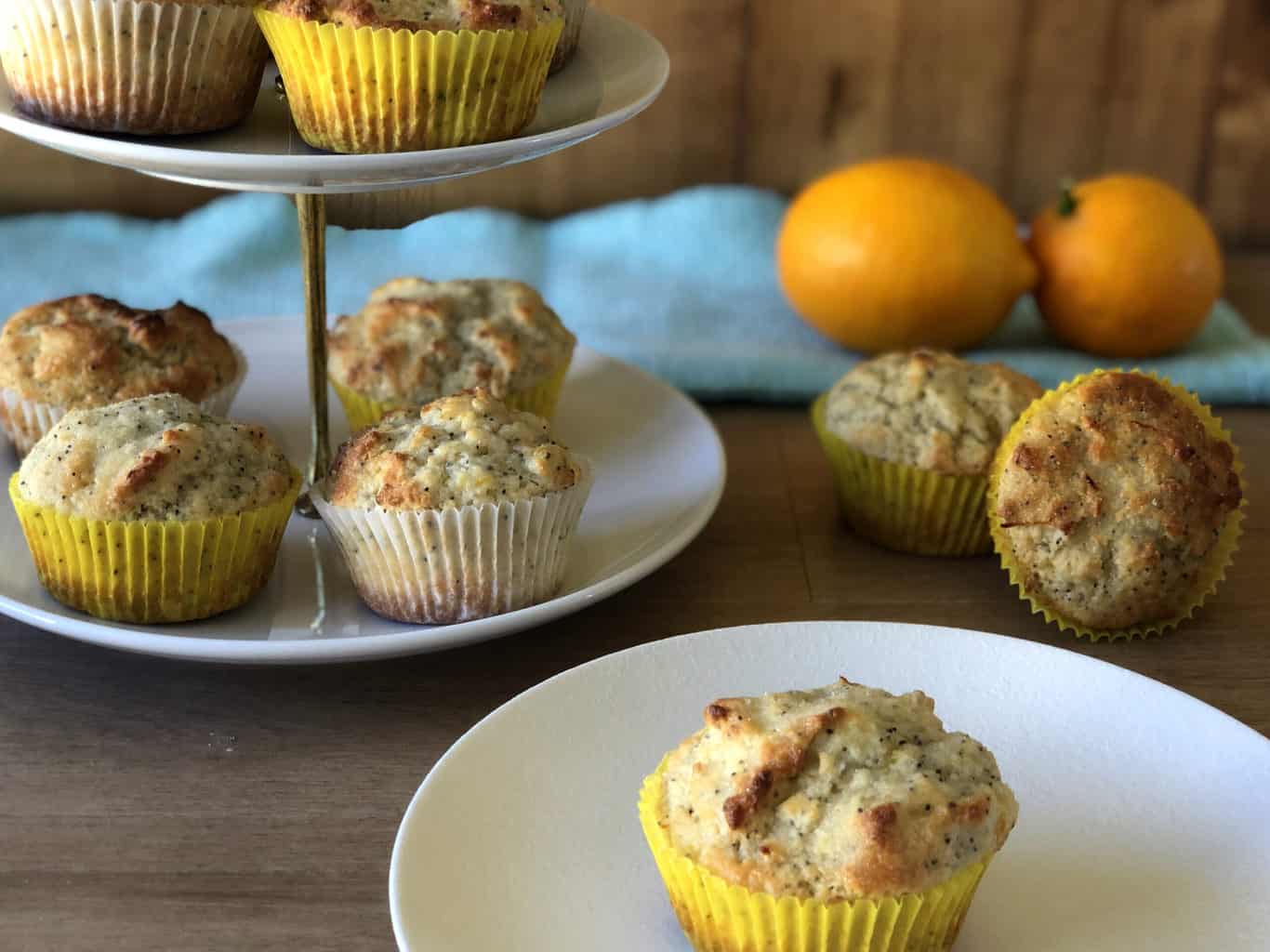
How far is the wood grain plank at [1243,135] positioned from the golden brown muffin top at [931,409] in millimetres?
1117

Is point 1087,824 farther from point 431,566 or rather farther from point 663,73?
point 663,73

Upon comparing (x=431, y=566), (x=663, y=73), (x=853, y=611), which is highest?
(x=663, y=73)

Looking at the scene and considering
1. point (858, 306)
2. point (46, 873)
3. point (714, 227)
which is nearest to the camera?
point (46, 873)

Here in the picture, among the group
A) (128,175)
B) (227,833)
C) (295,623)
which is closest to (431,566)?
(295,623)

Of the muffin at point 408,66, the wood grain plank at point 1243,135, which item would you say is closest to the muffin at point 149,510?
the muffin at point 408,66

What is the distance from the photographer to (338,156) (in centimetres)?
110

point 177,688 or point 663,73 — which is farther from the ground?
point 663,73

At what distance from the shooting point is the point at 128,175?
2322 mm

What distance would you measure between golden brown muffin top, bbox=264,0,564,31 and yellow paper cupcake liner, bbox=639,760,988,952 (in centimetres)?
60

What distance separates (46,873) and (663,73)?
30.8 inches

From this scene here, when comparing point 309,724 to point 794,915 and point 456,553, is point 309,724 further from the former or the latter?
point 794,915

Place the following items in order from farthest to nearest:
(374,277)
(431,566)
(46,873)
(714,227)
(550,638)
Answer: (714,227) < (374,277) < (550,638) < (431,566) < (46,873)

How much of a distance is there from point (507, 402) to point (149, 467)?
0.41 metres

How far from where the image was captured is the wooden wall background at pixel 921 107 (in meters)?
2.31
